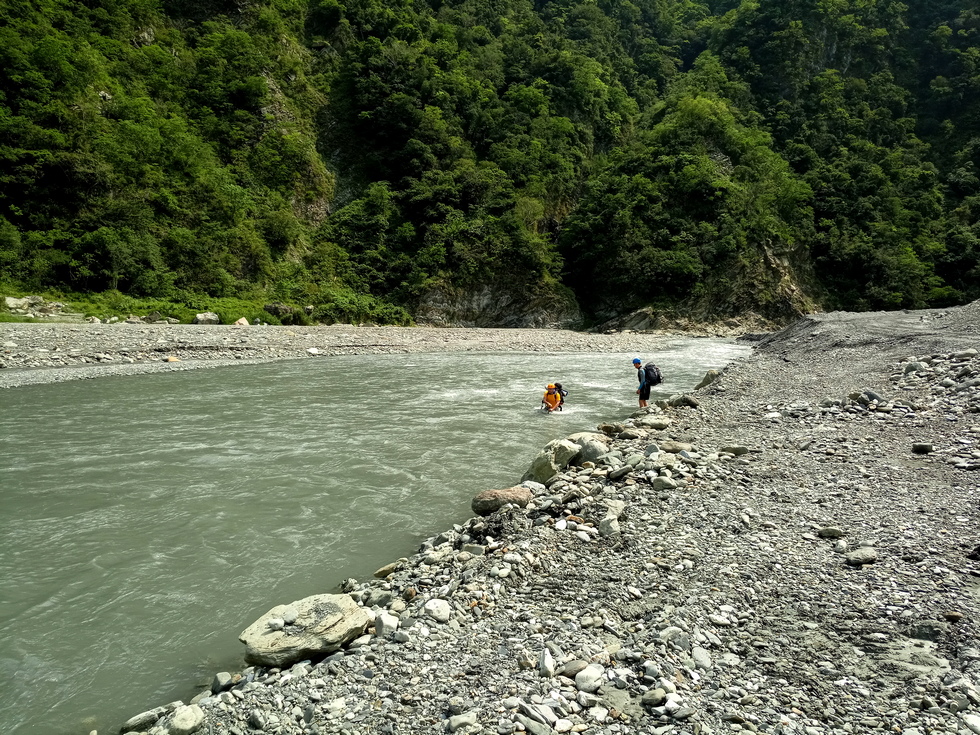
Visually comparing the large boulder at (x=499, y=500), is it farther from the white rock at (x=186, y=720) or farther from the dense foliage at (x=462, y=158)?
the dense foliage at (x=462, y=158)

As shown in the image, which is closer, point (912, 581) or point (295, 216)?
point (912, 581)

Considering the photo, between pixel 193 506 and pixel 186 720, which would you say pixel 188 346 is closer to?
pixel 193 506

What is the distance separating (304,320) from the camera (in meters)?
37.4

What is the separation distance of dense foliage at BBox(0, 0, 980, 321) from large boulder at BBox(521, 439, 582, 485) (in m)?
32.8

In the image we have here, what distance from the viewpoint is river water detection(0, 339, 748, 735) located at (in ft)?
14.7

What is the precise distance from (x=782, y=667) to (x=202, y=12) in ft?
244

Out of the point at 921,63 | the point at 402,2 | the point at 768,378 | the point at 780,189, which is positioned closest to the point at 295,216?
the point at 402,2

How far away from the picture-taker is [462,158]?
55.3 m

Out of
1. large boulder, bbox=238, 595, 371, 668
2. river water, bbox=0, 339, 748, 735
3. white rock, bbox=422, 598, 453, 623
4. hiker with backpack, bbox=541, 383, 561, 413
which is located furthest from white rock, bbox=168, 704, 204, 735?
hiker with backpack, bbox=541, 383, 561, 413

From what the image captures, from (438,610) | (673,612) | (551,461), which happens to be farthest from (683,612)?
(551,461)

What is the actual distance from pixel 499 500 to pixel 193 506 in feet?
14.7

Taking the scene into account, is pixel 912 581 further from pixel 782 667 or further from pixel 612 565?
pixel 612 565

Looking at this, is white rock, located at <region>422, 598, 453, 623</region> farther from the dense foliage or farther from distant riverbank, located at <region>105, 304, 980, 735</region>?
the dense foliage

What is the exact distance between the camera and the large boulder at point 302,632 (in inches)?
160
